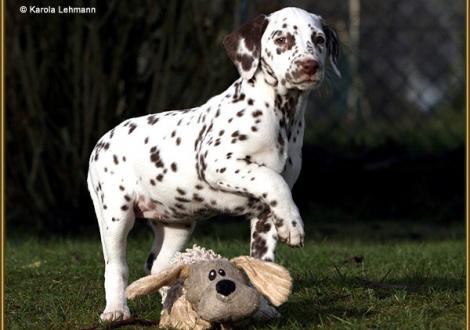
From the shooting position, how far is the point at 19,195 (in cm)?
936

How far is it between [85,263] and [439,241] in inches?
131

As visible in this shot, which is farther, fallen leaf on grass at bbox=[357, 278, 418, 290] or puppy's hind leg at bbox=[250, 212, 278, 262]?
fallen leaf on grass at bbox=[357, 278, 418, 290]

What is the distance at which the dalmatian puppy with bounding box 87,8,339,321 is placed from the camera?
4770 millimetres

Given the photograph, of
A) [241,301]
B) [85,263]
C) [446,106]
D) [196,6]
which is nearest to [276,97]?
[241,301]

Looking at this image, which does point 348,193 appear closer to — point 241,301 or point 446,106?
point 446,106

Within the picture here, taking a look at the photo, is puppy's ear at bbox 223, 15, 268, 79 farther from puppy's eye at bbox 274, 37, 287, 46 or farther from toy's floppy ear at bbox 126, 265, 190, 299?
toy's floppy ear at bbox 126, 265, 190, 299

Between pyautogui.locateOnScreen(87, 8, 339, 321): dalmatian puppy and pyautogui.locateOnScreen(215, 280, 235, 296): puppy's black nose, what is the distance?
35 cm

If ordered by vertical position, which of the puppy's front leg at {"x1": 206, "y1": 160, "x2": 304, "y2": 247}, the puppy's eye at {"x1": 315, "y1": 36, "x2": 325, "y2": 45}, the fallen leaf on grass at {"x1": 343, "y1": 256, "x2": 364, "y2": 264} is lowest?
the fallen leaf on grass at {"x1": 343, "y1": 256, "x2": 364, "y2": 264}

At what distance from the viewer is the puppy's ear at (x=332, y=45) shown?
5.08m

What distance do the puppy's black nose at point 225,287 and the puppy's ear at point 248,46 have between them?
3.56 feet

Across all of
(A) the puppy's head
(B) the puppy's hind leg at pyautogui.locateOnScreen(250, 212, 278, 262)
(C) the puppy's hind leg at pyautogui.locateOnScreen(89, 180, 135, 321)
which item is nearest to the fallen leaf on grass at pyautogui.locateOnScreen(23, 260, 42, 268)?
(C) the puppy's hind leg at pyautogui.locateOnScreen(89, 180, 135, 321)

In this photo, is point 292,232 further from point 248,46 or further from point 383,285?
point 383,285

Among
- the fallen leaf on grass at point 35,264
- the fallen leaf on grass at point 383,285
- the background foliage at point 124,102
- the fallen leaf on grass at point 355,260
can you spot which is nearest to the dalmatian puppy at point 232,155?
the fallen leaf on grass at point 383,285

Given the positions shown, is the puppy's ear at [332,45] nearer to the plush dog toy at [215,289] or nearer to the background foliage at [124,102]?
the plush dog toy at [215,289]
